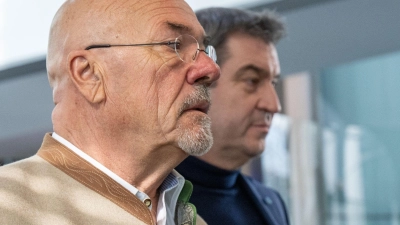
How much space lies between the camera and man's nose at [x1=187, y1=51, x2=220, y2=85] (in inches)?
73.2

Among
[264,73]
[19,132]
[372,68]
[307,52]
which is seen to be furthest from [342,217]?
[264,73]

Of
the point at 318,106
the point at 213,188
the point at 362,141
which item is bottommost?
Answer: the point at 362,141

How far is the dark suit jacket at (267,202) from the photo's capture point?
2.65 meters

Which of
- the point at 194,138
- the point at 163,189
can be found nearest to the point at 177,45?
the point at 194,138

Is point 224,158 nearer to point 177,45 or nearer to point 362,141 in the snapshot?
point 177,45

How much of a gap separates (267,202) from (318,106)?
2579 millimetres

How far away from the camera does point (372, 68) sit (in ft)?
16.6

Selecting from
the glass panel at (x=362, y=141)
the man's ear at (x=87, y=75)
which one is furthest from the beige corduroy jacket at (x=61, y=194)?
the glass panel at (x=362, y=141)

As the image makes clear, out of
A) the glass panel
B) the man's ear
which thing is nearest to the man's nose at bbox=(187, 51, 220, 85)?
the man's ear

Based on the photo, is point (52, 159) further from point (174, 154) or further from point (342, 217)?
point (342, 217)

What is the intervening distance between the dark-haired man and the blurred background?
1389mm

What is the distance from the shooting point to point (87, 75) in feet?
6.07

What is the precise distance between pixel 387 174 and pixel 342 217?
18.5 inches

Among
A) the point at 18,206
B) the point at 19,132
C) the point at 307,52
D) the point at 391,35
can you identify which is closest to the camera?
the point at 18,206
